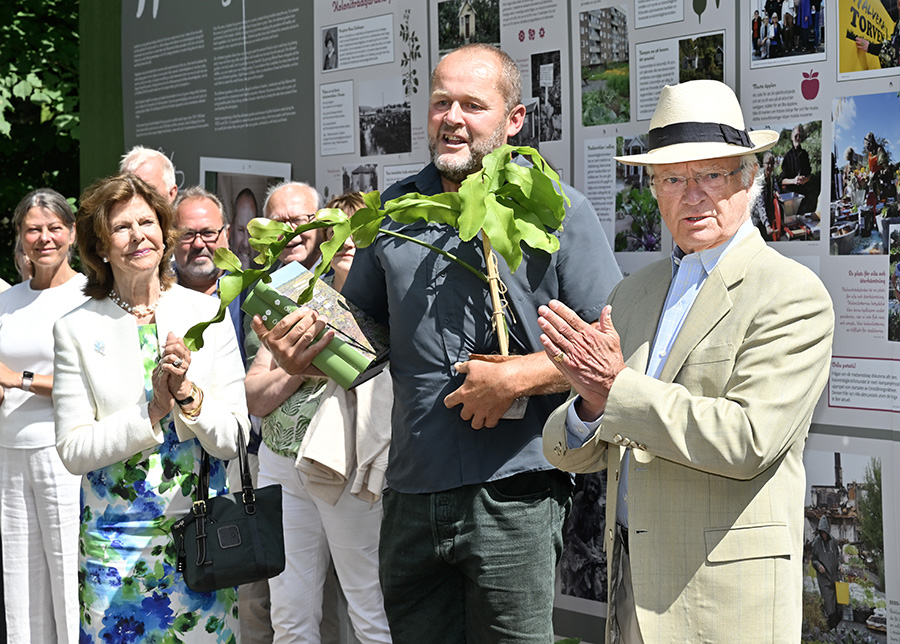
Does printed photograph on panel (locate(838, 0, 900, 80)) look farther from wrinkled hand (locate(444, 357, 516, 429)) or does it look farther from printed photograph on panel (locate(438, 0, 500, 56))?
wrinkled hand (locate(444, 357, 516, 429))

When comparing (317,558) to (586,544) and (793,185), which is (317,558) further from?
(793,185)

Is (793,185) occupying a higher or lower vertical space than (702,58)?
lower

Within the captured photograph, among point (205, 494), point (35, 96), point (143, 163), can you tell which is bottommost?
point (205, 494)

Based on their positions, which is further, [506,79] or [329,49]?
[329,49]

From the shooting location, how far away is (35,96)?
8.47 m

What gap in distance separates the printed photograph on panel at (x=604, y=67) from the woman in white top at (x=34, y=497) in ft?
7.81

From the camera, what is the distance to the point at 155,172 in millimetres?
5230

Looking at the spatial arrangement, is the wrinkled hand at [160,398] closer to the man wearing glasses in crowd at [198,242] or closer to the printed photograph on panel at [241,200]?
A: the man wearing glasses in crowd at [198,242]

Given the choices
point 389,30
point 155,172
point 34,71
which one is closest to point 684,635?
point 389,30

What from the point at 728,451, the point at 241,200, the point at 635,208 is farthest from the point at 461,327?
the point at 241,200

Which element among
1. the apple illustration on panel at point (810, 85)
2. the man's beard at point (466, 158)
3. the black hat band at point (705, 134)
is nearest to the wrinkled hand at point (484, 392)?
the man's beard at point (466, 158)

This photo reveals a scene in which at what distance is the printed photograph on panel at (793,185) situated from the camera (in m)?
3.45

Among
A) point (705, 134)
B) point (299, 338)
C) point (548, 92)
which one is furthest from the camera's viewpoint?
point (548, 92)

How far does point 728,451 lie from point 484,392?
76cm
